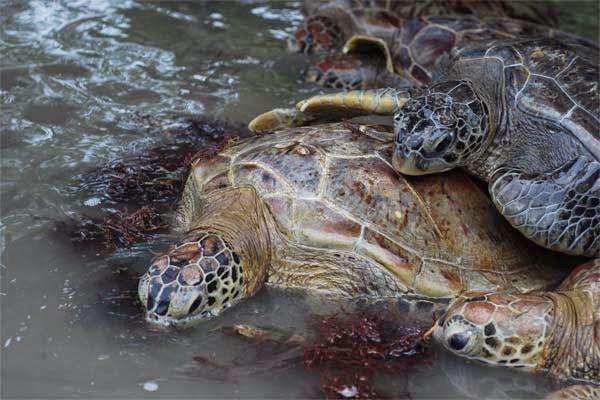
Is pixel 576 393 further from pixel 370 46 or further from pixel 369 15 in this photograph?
pixel 369 15

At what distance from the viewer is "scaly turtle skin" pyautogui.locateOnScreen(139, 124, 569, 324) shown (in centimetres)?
348

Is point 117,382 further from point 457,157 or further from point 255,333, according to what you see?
point 457,157

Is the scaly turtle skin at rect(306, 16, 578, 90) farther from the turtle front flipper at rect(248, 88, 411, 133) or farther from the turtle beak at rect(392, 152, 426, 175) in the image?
the turtle beak at rect(392, 152, 426, 175)

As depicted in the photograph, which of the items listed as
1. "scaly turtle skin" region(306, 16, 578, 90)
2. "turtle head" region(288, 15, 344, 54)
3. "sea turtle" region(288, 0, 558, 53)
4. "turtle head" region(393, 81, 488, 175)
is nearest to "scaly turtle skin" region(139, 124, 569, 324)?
"turtle head" region(393, 81, 488, 175)

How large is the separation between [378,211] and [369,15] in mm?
4261

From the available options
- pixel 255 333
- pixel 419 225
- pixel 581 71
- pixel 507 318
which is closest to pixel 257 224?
pixel 255 333

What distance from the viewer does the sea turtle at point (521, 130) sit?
374 cm

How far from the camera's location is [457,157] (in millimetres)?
4035

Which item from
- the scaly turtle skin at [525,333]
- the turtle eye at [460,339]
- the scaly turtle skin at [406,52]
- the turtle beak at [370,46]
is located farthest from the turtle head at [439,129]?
the turtle beak at [370,46]

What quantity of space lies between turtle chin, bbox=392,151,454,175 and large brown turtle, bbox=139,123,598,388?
0.07 meters

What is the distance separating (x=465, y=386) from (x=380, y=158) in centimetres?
128

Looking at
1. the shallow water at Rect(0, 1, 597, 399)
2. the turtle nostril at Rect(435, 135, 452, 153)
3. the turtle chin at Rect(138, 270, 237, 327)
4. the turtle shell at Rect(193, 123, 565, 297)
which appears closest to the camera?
the shallow water at Rect(0, 1, 597, 399)

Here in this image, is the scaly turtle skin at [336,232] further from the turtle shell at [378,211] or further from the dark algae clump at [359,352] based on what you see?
the dark algae clump at [359,352]

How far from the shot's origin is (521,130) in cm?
419
